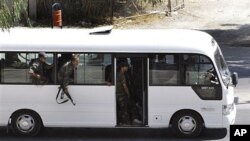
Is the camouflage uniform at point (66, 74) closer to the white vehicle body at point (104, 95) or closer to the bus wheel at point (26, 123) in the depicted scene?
the white vehicle body at point (104, 95)

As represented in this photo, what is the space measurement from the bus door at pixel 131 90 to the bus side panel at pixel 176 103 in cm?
16

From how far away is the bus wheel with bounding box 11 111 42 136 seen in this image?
13242 millimetres

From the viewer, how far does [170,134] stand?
13.6 meters

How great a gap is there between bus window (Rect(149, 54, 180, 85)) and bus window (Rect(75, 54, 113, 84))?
85 centimetres

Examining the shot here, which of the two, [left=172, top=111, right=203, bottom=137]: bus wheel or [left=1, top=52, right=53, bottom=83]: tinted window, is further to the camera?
[left=1, top=52, right=53, bottom=83]: tinted window

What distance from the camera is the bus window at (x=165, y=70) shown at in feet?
42.8

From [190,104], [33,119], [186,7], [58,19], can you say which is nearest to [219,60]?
[190,104]

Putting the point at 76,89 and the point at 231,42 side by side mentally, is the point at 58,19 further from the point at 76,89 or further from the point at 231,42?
the point at 76,89

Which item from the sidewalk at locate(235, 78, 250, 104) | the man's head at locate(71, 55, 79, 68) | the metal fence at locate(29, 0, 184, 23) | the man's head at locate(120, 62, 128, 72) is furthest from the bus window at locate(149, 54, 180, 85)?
the metal fence at locate(29, 0, 184, 23)

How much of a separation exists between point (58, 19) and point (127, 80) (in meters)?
14.1

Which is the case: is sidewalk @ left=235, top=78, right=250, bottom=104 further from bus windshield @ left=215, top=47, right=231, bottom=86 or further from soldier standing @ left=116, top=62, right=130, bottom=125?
soldier standing @ left=116, top=62, right=130, bottom=125

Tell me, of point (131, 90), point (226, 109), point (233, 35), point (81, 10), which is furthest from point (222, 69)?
point (81, 10)

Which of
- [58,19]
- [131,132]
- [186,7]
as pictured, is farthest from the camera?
[186,7]

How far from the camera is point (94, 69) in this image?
1314 centimetres
